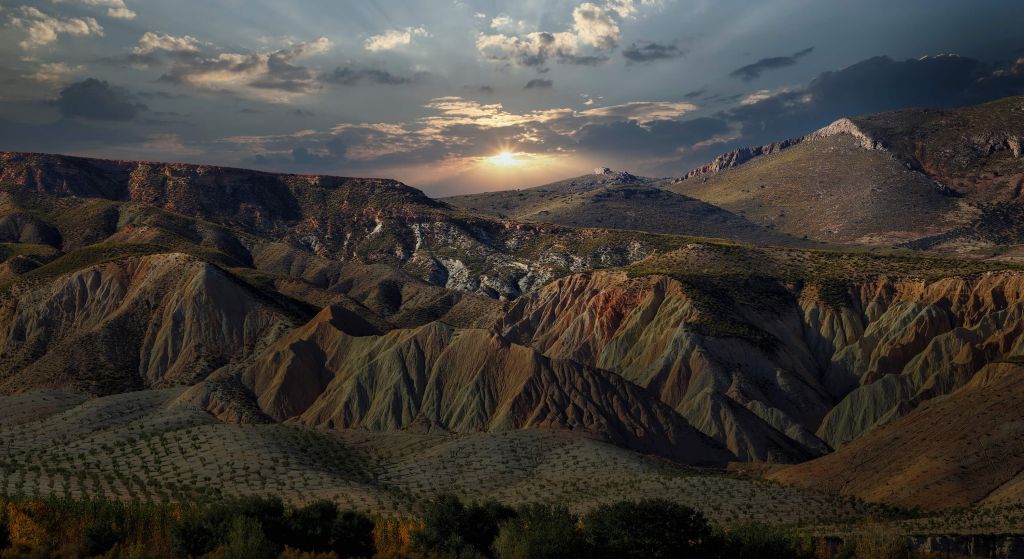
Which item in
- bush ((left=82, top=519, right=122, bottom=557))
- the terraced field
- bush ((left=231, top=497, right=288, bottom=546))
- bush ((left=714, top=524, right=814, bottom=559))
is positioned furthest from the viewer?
the terraced field

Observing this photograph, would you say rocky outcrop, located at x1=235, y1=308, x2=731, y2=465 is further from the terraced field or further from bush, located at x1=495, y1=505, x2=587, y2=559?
bush, located at x1=495, y1=505, x2=587, y2=559

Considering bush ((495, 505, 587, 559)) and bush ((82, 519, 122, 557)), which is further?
bush ((495, 505, 587, 559))

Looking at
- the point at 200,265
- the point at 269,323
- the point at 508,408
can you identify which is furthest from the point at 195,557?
the point at 200,265

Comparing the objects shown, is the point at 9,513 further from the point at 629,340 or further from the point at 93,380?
the point at 629,340

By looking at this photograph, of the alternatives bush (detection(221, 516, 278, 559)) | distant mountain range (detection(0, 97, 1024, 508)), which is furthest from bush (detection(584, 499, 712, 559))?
distant mountain range (detection(0, 97, 1024, 508))

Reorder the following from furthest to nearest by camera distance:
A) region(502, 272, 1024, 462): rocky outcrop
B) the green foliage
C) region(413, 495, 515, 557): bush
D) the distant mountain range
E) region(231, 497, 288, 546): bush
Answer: region(502, 272, 1024, 462): rocky outcrop, the distant mountain range, region(413, 495, 515, 557): bush, region(231, 497, 288, 546): bush, the green foliage

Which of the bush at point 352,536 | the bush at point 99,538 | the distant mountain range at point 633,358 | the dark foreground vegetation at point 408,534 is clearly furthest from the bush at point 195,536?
the distant mountain range at point 633,358

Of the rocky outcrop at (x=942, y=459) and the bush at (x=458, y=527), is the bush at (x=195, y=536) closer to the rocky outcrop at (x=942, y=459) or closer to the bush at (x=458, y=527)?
the bush at (x=458, y=527)

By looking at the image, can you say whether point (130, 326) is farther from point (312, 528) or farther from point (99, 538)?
point (99, 538)
